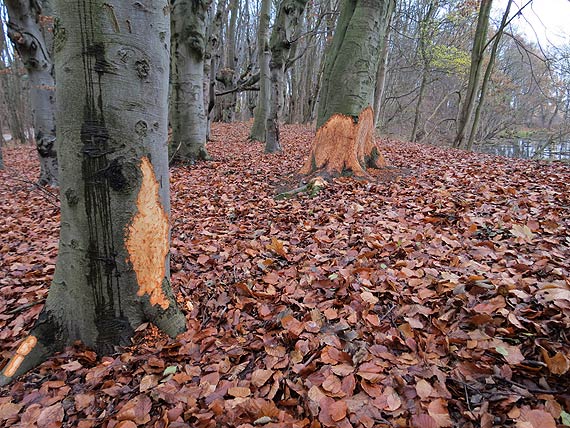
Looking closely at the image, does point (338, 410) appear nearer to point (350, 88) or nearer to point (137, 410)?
point (137, 410)

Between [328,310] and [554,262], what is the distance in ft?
5.37

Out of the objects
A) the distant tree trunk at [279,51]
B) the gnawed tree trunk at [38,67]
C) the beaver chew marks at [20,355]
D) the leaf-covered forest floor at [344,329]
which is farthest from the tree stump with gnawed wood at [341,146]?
the gnawed tree trunk at [38,67]

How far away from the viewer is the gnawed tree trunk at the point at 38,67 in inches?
224

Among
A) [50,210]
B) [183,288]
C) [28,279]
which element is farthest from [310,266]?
[50,210]

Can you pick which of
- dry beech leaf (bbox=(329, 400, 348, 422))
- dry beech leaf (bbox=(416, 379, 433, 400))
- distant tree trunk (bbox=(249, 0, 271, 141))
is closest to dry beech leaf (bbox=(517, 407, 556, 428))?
dry beech leaf (bbox=(416, 379, 433, 400))

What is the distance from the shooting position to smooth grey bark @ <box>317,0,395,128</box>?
15.3 feet

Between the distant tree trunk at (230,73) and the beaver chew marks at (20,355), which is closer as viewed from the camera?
the beaver chew marks at (20,355)

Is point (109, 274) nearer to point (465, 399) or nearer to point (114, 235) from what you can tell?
point (114, 235)

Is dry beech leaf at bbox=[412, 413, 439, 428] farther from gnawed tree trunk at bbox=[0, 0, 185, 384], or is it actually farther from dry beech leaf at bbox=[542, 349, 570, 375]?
gnawed tree trunk at bbox=[0, 0, 185, 384]

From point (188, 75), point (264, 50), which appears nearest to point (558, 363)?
point (188, 75)

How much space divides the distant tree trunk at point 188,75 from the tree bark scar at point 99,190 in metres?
4.71

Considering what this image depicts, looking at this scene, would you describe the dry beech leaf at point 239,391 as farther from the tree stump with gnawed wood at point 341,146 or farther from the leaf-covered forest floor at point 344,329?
the tree stump with gnawed wood at point 341,146

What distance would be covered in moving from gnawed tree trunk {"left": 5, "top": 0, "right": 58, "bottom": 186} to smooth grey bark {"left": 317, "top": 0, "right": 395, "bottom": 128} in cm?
487

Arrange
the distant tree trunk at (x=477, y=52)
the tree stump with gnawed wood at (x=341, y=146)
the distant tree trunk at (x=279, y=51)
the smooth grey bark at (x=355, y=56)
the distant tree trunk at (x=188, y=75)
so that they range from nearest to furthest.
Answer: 1. the smooth grey bark at (x=355, y=56)
2. the tree stump with gnawed wood at (x=341, y=146)
3. the distant tree trunk at (x=188, y=75)
4. the distant tree trunk at (x=279, y=51)
5. the distant tree trunk at (x=477, y=52)
